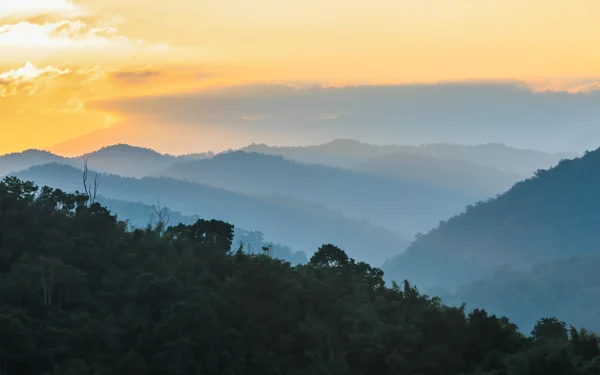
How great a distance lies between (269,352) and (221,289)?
7.32 metres

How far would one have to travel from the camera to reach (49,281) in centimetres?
3950

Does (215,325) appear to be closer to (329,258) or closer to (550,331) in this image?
(550,331)

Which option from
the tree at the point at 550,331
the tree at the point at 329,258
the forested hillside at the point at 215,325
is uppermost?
the tree at the point at 329,258

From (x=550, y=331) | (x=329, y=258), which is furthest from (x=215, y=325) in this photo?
(x=329, y=258)

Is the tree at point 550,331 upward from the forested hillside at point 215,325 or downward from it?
upward

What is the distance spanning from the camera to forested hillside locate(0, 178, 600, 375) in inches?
1387

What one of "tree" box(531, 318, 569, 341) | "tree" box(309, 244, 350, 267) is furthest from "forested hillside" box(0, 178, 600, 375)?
"tree" box(309, 244, 350, 267)

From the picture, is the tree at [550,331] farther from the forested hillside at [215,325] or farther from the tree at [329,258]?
the tree at [329,258]

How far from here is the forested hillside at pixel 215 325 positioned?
35.2 m

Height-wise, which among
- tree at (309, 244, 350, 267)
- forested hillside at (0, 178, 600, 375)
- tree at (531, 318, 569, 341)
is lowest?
forested hillside at (0, 178, 600, 375)

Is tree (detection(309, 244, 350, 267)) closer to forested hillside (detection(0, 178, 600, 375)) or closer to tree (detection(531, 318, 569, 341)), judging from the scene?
forested hillside (detection(0, 178, 600, 375))

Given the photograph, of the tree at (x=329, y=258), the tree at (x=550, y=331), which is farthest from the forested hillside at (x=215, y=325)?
the tree at (x=329, y=258)

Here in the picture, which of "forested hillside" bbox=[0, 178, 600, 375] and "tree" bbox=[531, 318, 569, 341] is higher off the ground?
"tree" bbox=[531, 318, 569, 341]

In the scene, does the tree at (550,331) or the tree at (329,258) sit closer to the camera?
the tree at (550,331)
